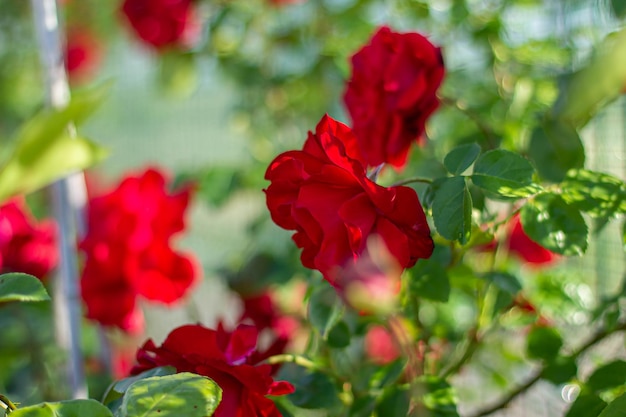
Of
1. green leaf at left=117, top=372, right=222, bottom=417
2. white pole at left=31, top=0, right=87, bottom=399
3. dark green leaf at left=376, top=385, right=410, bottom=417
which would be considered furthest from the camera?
white pole at left=31, top=0, right=87, bottom=399

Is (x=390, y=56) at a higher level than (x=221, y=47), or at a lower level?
higher

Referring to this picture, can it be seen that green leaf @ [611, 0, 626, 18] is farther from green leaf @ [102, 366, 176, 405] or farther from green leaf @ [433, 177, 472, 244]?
green leaf @ [102, 366, 176, 405]

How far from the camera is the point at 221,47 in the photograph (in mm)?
A: 975

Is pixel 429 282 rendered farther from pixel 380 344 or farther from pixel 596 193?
pixel 380 344

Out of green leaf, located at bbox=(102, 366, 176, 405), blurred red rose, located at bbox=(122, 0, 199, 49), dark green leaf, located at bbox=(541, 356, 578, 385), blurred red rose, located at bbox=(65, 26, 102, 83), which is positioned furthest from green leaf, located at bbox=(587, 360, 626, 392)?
blurred red rose, located at bbox=(65, 26, 102, 83)

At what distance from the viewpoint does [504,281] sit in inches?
17.7

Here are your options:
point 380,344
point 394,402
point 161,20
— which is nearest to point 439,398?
point 394,402

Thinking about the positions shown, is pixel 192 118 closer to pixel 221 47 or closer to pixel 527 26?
pixel 221 47

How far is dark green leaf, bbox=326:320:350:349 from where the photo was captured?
0.42 m

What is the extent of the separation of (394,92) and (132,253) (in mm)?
311

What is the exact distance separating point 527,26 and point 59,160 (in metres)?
0.56

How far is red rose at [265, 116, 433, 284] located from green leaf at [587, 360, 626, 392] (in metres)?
0.15

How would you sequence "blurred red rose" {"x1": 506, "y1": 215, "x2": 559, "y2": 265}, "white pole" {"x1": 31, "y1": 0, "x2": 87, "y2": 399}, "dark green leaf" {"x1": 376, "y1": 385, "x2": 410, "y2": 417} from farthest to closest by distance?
"blurred red rose" {"x1": 506, "y1": 215, "x2": 559, "y2": 265}
"white pole" {"x1": 31, "y1": 0, "x2": 87, "y2": 399}
"dark green leaf" {"x1": 376, "y1": 385, "x2": 410, "y2": 417}

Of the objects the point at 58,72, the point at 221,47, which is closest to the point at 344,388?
the point at 58,72
